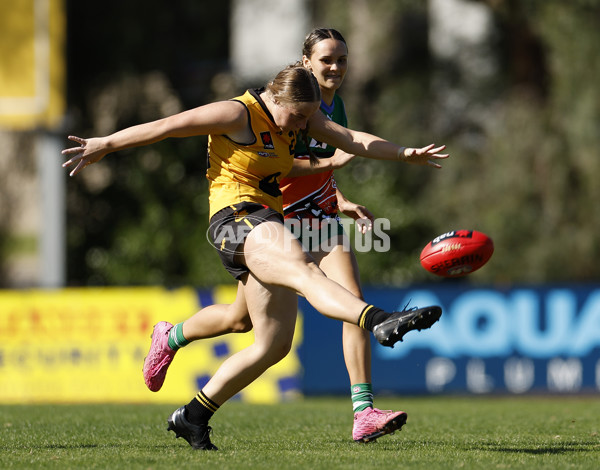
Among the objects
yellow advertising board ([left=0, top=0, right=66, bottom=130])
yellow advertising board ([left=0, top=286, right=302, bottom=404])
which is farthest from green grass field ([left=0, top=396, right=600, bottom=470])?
yellow advertising board ([left=0, top=0, right=66, bottom=130])

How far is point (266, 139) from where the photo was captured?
17.4ft

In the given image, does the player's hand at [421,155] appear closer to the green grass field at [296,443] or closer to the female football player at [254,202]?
the female football player at [254,202]

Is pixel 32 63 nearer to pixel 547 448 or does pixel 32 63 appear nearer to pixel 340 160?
pixel 340 160

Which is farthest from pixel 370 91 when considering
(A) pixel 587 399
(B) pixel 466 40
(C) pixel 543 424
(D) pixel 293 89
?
(D) pixel 293 89

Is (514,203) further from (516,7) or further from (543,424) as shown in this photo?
(543,424)

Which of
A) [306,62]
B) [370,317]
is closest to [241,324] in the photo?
[370,317]

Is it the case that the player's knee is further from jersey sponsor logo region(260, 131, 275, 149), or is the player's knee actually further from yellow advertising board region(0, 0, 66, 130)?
yellow advertising board region(0, 0, 66, 130)

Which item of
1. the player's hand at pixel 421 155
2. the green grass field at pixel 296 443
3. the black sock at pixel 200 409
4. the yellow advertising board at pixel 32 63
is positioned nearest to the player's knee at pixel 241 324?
the black sock at pixel 200 409

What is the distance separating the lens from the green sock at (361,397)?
579 cm

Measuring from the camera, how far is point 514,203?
54.7ft

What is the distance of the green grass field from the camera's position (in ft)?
15.9

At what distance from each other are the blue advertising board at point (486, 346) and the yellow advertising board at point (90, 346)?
0.47m

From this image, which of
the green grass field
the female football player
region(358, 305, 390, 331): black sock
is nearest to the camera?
region(358, 305, 390, 331): black sock

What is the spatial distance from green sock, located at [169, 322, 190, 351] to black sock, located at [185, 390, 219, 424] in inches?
24.4
